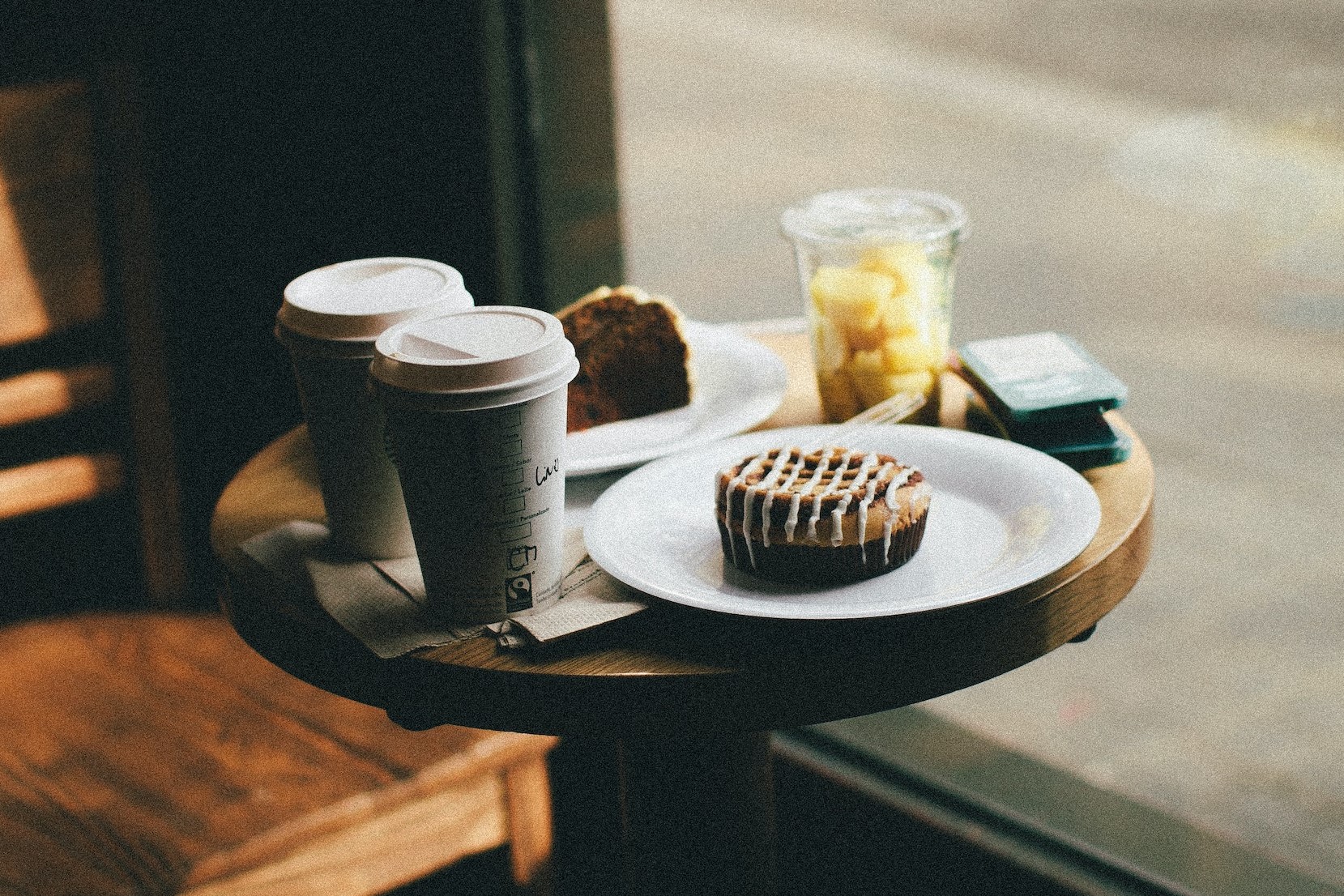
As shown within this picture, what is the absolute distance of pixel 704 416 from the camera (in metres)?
1.17

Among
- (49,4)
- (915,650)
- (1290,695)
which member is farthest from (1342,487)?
(49,4)

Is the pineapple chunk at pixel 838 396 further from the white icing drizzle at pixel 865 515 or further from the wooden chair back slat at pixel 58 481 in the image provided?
the wooden chair back slat at pixel 58 481

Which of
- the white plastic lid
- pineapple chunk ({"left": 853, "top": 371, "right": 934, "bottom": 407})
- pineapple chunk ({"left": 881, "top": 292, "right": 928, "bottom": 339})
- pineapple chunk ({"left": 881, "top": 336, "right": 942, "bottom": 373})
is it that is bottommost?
pineapple chunk ({"left": 853, "top": 371, "right": 934, "bottom": 407})

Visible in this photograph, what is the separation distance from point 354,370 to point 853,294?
0.48 m

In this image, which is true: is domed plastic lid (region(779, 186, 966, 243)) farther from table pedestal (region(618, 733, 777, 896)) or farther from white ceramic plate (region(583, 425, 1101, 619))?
table pedestal (region(618, 733, 777, 896))

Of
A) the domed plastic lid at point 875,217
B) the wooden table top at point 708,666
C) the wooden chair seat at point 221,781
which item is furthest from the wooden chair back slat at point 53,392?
the domed plastic lid at point 875,217

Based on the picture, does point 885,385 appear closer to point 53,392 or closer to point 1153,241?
point 1153,241

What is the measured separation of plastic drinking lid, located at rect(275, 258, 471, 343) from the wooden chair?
55 centimetres

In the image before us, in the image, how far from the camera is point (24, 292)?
60.2 inches

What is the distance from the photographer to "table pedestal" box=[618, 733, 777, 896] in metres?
1.09

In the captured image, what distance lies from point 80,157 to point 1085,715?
1609 mm

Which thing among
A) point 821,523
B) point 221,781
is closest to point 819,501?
point 821,523

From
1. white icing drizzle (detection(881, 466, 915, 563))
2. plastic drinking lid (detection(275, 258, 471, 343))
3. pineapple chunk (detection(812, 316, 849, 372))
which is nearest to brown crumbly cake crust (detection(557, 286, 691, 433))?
pineapple chunk (detection(812, 316, 849, 372))

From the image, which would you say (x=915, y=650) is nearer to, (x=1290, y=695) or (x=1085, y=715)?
(x=1290, y=695)
